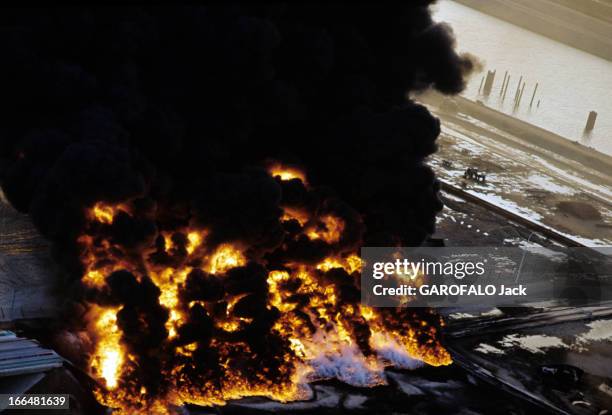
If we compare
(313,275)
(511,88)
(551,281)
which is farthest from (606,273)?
(511,88)

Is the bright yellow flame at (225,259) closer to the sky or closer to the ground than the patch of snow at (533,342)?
closer to the sky

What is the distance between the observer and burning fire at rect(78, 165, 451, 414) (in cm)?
2756

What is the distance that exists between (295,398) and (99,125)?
12.7 m

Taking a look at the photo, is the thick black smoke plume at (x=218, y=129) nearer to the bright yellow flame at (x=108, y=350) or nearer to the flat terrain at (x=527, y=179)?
the bright yellow flame at (x=108, y=350)

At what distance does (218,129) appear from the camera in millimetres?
33625

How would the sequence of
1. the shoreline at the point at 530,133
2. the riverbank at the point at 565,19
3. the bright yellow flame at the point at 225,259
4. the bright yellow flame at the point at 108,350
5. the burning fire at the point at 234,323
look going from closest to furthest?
the burning fire at the point at 234,323, the bright yellow flame at the point at 108,350, the bright yellow flame at the point at 225,259, the shoreline at the point at 530,133, the riverbank at the point at 565,19

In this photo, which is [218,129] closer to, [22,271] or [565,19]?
[22,271]

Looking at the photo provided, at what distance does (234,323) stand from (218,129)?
8.74 metres

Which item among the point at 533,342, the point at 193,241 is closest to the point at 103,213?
the point at 193,241

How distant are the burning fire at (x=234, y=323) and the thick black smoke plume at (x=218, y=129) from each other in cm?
17

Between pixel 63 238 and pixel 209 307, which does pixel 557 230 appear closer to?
pixel 209 307

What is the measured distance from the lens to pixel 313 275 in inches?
1330

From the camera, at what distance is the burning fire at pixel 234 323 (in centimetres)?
2756

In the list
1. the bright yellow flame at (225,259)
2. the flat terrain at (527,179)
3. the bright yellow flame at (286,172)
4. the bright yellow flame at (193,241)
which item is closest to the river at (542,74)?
the flat terrain at (527,179)
